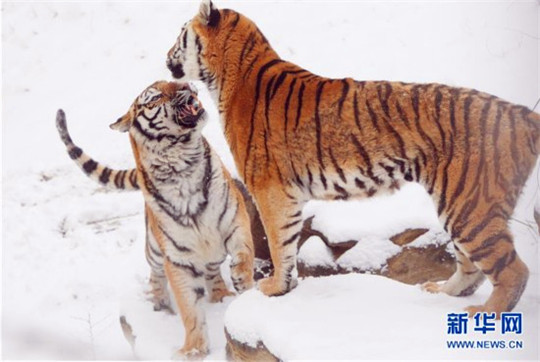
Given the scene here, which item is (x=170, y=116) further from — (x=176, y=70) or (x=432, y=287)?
(x=432, y=287)

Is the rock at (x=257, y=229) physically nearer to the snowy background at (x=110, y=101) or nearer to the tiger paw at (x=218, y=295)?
the snowy background at (x=110, y=101)

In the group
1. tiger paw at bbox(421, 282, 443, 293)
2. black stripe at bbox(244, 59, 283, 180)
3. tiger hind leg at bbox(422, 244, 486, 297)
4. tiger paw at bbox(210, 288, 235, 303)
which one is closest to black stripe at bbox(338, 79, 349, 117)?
black stripe at bbox(244, 59, 283, 180)

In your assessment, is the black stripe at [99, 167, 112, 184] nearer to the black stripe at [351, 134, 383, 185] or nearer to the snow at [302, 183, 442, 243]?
the snow at [302, 183, 442, 243]

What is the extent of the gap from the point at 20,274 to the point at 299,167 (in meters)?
2.69

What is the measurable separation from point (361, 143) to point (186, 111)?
85cm

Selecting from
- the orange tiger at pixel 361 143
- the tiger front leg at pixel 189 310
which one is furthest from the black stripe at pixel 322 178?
the tiger front leg at pixel 189 310

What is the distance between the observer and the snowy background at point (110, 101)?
439cm

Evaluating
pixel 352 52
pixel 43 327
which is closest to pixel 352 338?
pixel 43 327

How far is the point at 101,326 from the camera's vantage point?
460 centimetres

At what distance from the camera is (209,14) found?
3291mm

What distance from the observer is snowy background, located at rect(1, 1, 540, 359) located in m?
4.39

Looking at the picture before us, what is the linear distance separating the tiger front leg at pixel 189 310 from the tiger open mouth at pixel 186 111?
687 mm

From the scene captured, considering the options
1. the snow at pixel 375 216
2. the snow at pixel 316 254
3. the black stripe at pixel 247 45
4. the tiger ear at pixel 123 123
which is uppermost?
the black stripe at pixel 247 45

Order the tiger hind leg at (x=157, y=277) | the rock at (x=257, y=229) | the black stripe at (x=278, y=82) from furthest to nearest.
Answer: the rock at (x=257, y=229) → the tiger hind leg at (x=157, y=277) → the black stripe at (x=278, y=82)
